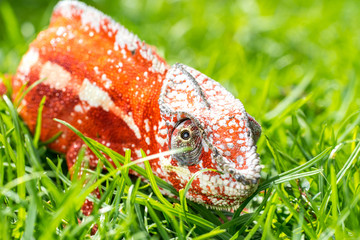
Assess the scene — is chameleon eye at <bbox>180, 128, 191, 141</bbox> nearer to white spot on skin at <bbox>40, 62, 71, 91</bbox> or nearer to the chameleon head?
the chameleon head

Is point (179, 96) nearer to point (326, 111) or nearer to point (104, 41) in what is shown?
point (104, 41)

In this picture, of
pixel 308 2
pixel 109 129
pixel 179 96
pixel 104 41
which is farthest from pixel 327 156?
pixel 308 2

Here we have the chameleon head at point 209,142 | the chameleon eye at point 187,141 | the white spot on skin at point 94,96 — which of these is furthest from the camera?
the white spot on skin at point 94,96

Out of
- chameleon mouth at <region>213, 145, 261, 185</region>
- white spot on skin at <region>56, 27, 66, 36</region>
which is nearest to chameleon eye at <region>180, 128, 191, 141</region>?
chameleon mouth at <region>213, 145, 261, 185</region>

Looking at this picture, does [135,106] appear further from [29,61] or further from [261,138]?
[29,61]

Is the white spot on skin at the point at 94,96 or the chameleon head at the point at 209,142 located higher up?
the white spot on skin at the point at 94,96

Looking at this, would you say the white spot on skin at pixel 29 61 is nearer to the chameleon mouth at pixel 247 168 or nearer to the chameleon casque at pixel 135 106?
the chameleon casque at pixel 135 106

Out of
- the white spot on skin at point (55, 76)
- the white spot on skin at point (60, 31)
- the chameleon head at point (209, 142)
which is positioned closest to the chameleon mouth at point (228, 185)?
the chameleon head at point (209, 142)

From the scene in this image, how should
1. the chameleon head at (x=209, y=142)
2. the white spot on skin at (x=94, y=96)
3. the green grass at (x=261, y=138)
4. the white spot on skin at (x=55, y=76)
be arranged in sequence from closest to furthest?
1. the green grass at (x=261, y=138)
2. the chameleon head at (x=209, y=142)
3. the white spot on skin at (x=94, y=96)
4. the white spot on skin at (x=55, y=76)
